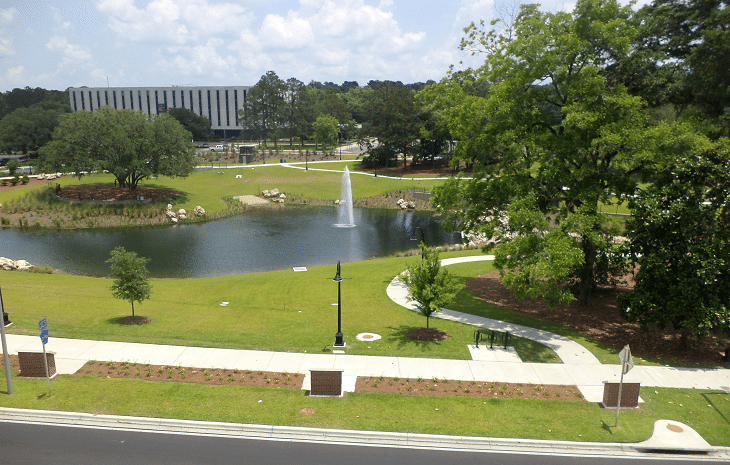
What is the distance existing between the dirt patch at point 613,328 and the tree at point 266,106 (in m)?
95.2

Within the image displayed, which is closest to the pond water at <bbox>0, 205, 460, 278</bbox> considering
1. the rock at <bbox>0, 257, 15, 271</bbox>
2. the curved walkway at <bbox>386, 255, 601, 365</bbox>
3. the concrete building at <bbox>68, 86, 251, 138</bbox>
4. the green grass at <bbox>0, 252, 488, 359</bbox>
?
the rock at <bbox>0, 257, 15, 271</bbox>

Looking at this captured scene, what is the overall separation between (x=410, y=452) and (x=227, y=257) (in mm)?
30559

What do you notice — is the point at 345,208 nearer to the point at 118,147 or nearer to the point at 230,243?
the point at 230,243

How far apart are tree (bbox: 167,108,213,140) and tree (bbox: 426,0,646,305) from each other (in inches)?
4804

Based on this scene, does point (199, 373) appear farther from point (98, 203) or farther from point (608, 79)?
point (98, 203)

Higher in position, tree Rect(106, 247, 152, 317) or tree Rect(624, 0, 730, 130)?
tree Rect(624, 0, 730, 130)

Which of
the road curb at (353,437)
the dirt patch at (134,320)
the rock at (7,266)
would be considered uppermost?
the road curb at (353,437)

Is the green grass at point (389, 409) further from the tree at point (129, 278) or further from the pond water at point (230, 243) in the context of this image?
the pond water at point (230, 243)

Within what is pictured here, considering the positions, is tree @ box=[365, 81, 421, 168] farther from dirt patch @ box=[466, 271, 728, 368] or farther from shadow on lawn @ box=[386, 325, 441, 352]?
shadow on lawn @ box=[386, 325, 441, 352]

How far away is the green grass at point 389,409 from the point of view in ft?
44.4

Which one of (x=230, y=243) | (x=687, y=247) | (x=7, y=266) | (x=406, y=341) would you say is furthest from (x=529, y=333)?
(x=7, y=266)

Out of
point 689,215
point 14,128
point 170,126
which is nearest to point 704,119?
point 689,215

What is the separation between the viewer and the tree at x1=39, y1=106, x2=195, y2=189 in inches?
2354

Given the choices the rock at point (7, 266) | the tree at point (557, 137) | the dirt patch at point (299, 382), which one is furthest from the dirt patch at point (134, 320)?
the rock at point (7, 266)
